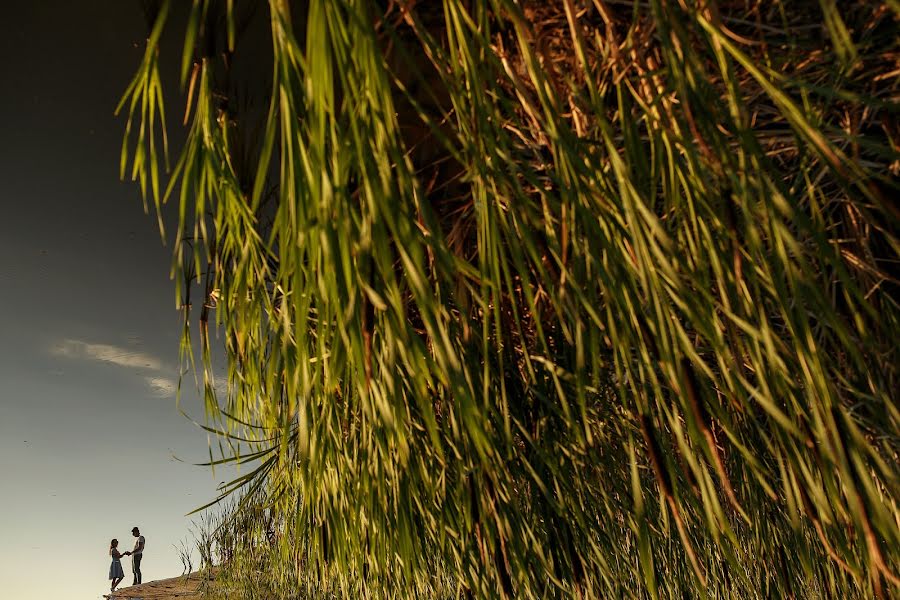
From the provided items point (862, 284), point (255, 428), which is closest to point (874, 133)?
point (862, 284)

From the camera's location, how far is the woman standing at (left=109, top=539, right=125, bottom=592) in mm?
5750

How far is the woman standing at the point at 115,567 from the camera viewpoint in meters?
5.75

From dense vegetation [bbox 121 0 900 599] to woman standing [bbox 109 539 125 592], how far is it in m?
6.04

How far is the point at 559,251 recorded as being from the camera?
22.5 inches

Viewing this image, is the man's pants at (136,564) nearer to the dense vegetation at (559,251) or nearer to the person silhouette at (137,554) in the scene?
the person silhouette at (137,554)

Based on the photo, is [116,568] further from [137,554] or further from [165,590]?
[165,590]

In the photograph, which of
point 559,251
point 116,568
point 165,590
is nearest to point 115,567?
point 116,568

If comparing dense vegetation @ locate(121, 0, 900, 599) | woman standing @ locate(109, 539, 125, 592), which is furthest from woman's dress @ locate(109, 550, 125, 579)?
dense vegetation @ locate(121, 0, 900, 599)

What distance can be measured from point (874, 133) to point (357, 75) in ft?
1.80

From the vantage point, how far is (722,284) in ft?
1.62

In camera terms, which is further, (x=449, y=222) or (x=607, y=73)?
(x=449, y=222)

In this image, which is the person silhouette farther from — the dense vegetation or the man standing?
the dense vegetation

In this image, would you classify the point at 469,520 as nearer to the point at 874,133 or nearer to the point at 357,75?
the point at 357,75

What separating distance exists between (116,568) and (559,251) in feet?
22.0
